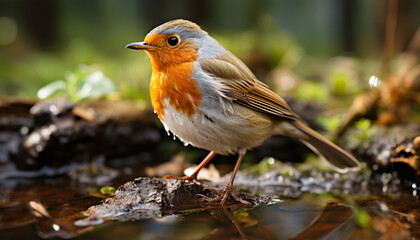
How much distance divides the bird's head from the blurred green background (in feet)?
1.88

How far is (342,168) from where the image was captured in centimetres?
348

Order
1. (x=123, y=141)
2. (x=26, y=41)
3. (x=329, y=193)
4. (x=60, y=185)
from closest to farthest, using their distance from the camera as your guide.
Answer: (x=329, y=193)
(x=60, y=185)
(x=123, y=141)
(x=26, y=41)

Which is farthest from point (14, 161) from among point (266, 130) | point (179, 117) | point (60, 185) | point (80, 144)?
point (266, 130)

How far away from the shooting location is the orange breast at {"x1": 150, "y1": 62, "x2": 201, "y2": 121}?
2.70m

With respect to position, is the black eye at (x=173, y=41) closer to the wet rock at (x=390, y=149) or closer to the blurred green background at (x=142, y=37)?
the blurred green background at (x=142, y=37)

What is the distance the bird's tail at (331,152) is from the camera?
11.2 feet

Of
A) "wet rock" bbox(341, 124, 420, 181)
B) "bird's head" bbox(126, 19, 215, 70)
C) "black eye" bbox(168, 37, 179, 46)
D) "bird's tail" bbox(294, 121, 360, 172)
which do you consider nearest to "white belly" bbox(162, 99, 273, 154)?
"bird's head" bbox(126, 19, 215, 70)

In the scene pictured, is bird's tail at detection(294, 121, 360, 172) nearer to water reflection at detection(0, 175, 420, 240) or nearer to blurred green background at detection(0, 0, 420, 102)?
water reflection at detection(0, 175, 420, 240)

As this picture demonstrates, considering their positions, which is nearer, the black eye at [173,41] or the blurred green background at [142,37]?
the black eye at [173,41]

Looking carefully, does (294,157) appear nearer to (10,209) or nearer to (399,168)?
(399,168)

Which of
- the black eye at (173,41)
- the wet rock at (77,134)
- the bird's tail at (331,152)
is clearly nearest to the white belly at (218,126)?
the black eye at (173,41)

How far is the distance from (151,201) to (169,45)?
3.72ft

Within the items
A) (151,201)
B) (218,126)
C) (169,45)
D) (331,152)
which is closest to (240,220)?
(151,201)

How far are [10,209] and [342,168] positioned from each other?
2695 millimetres
